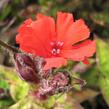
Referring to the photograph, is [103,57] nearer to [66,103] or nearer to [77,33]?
[66,103]

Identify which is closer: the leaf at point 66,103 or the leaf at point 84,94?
the leaf at point 66,103

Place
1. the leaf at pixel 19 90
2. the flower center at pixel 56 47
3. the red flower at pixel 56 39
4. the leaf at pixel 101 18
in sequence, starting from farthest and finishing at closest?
the leaf at pixel 101 18 < the leaf at pixel 19 90 < the flower center at pixel 56 47 < the red flower at pixel 56 39

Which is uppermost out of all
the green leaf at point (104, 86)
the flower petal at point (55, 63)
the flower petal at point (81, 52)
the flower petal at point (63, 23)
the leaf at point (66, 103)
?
the flower petal at point (55, 63)

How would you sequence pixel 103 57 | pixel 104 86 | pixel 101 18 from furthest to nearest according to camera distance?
pixel 101 18, pixel 103 57, pixel 104 86

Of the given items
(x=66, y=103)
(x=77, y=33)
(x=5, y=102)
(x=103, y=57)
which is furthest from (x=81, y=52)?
(x=103, y=57)

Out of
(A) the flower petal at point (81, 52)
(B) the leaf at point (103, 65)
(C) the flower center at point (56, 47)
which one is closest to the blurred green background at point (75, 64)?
(B) the leaf at point (103, 65)

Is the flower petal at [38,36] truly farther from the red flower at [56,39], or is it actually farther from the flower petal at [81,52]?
the flower petal at [81,52]

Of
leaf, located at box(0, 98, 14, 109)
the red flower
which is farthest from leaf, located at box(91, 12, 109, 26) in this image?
the red flower

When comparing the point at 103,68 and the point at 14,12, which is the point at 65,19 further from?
the point at 14,12
